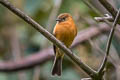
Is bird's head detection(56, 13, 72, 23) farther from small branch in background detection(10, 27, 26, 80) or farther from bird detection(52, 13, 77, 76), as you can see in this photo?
small branch in background detection(10, 27, 26, 80)

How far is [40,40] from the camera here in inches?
223

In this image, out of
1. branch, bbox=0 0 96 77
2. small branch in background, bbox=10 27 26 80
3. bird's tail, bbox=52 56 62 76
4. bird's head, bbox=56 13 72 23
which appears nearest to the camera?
branch, bbox=0 0 96 77

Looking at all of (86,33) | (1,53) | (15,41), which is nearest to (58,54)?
(86,33)

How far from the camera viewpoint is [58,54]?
15.3 feet

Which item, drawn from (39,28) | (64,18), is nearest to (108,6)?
(39,28)

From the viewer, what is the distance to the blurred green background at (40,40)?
17.0ft

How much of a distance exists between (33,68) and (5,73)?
0.38 m

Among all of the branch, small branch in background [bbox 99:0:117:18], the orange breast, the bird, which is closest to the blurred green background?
the bird

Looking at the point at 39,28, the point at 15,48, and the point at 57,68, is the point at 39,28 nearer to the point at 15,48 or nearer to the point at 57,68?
the point at 57,68

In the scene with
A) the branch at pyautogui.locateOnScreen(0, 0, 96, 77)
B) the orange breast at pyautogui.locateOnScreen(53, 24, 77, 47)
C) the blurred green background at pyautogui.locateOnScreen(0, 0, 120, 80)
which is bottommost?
the blurred green background at pyautogui.locateOnScreen(0, 0, 120, 80)

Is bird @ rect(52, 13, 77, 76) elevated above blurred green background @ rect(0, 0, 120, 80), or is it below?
above

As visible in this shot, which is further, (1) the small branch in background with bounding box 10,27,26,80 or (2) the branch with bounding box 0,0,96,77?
(1) the small branch in background with bounding box 10,27,26,80

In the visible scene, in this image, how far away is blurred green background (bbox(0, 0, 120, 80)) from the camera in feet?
17.0

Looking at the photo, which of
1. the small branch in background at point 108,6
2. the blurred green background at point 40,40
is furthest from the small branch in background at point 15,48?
the small branch in background at point 108,6
